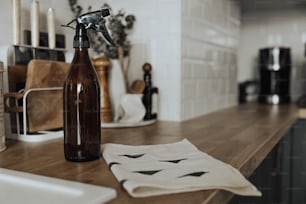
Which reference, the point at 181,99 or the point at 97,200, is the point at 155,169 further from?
the point at 181,99

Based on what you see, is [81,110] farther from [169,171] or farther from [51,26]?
[51,26]

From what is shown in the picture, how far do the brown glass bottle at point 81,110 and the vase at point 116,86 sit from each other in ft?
1.47

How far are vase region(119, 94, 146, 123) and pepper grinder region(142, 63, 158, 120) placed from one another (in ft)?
0.11

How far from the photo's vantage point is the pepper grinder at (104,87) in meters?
1.06

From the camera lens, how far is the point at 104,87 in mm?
1075

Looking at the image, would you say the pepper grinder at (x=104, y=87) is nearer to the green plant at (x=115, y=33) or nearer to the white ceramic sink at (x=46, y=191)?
the green plant at (x=115, y=33)

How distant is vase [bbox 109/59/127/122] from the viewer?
111cm

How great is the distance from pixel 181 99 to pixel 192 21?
28 centimetres

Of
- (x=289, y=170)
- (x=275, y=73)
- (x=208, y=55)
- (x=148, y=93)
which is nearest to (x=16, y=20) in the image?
(x=148, y=93)

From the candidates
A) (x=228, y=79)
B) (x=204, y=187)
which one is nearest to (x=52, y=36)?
(x=204, y=187)

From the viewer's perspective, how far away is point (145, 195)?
17.9 inches

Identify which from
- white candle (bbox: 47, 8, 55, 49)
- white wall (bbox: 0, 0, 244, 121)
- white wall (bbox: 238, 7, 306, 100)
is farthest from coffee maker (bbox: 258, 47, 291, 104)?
white candle (bbox: 47, 8, 55, 49)

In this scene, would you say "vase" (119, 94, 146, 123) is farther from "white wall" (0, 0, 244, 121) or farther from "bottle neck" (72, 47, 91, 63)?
"bottle neck" (72, 47, 91, 63)

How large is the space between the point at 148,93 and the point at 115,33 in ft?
0.76
